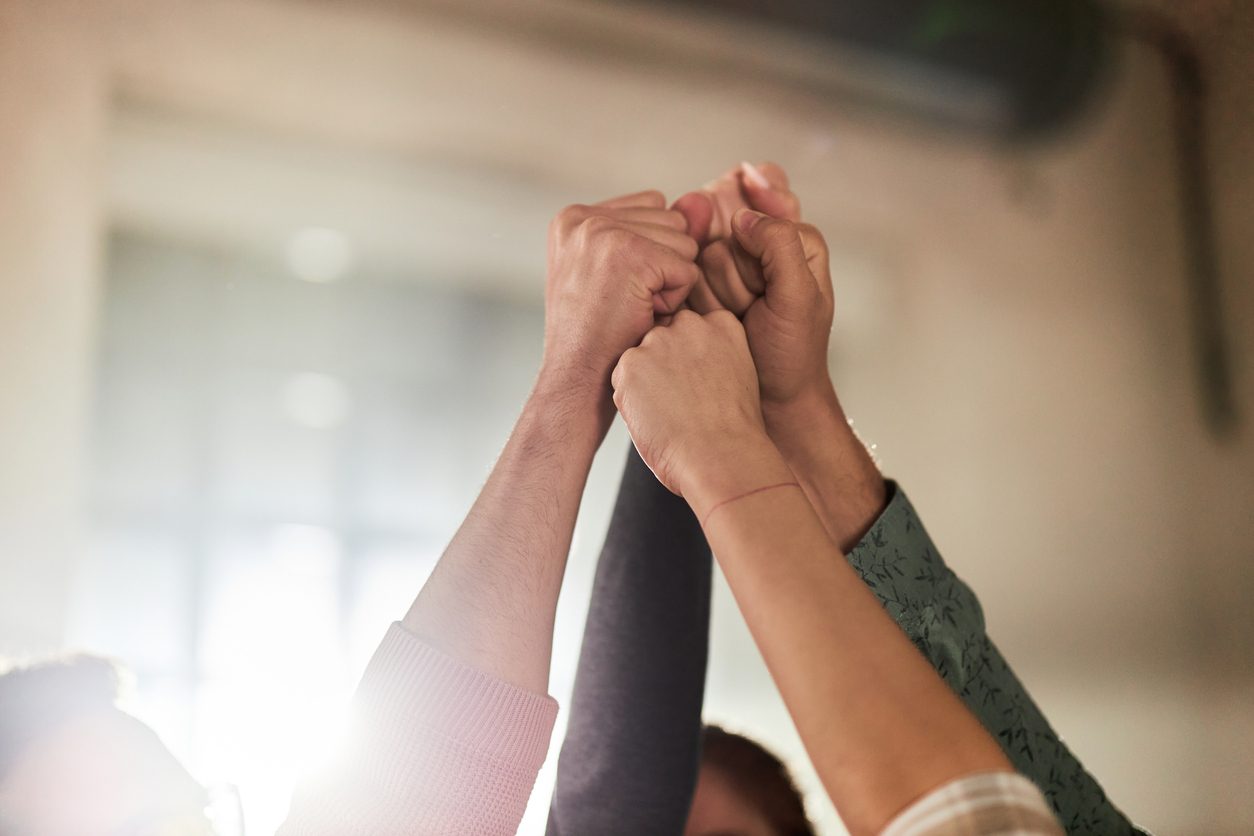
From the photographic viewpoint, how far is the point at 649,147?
2.09 m

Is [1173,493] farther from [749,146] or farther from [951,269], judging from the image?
[749,146]

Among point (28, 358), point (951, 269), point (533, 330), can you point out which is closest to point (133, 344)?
point (28, 358)

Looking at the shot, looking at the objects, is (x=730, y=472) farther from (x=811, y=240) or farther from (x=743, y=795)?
(x=743, y=795)

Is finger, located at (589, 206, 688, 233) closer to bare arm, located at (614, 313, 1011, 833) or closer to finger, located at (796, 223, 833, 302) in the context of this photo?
finger, located at (796, 223, 833, 302)

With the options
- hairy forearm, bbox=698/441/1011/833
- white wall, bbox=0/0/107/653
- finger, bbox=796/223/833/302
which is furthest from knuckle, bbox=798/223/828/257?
white wall, bbox=0/0/107/653

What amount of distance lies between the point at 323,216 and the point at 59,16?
0.58m

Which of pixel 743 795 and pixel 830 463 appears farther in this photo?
pixel 743 795

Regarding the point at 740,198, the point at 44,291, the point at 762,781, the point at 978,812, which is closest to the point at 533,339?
the point at 44,291

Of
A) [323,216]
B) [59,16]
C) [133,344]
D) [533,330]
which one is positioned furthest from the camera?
[533,330]

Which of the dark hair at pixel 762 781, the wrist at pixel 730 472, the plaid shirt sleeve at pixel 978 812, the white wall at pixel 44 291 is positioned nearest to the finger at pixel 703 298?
the wrist at pixel 730 472

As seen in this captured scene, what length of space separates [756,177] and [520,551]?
15.0 inches

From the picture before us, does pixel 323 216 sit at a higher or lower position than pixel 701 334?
higher

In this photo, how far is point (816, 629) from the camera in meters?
0.38

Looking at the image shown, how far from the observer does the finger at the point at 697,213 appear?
739 mm
